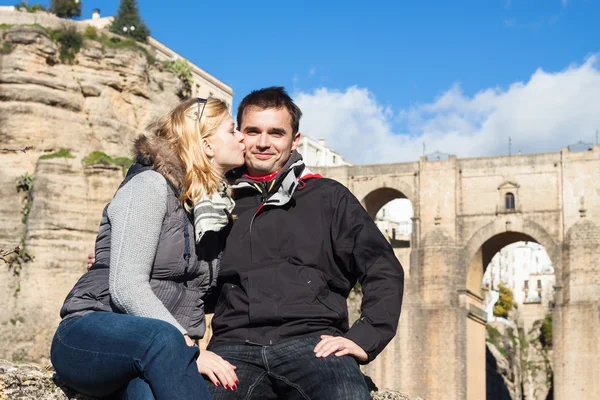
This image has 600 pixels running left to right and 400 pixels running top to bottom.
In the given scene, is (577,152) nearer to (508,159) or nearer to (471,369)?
(508,159)

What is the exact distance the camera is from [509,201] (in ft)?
138

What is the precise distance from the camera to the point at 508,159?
139ft

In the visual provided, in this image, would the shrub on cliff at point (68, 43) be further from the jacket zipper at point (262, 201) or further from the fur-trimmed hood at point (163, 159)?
the fur-trimmed hood at point (163, 159)

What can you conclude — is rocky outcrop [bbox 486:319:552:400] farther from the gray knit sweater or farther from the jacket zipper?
the gray knit sweater

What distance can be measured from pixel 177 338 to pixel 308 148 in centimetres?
6358

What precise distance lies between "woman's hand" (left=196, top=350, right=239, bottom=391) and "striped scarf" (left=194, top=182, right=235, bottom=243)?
55 cm

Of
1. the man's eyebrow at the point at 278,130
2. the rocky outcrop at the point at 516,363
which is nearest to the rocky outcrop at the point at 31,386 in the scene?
the man's eyebrow at the point at 278,130

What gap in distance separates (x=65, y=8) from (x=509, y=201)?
2202 centimetres

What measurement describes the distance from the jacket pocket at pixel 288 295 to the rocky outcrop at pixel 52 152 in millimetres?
18179

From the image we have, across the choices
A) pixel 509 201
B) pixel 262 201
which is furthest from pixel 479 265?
pixel 262 201

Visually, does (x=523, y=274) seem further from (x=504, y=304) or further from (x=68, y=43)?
(x=68, y=43)

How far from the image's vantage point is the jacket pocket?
445 cm

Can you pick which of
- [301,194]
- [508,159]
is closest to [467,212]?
[508,159]

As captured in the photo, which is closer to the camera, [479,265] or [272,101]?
[272,101]
